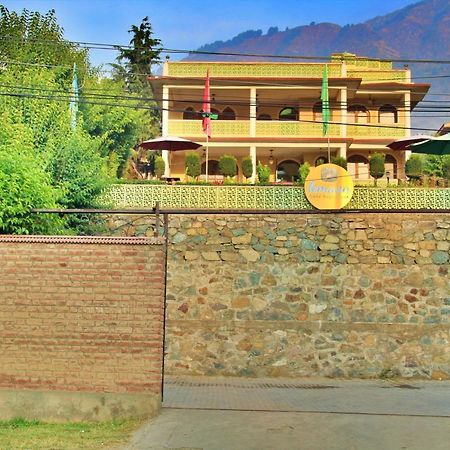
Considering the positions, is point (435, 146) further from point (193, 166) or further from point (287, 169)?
point (287, 169)

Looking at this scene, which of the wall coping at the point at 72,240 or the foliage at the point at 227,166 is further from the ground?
the foliage at the point at 227,166

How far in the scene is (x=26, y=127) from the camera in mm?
13406

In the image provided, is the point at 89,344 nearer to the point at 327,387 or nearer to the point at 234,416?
the point at 234,416

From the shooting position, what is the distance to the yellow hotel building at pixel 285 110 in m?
29.1

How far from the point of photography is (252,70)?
2958cm

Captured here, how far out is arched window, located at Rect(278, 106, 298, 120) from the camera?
103ft

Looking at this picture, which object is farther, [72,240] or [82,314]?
[72,240]

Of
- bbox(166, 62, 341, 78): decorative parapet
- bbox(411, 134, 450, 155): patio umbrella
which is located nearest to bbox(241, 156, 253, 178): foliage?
bbox(166, 62, 341, 78): decorative parapet

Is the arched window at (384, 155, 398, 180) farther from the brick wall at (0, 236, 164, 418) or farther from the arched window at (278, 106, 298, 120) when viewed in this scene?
the brick wall at (0, 236, 164, 418)

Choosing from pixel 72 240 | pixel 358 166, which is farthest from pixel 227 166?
pixel 72 240

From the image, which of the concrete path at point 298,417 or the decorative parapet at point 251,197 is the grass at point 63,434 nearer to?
the concrete path at point 298,417

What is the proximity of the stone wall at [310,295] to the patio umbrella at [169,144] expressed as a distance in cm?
687

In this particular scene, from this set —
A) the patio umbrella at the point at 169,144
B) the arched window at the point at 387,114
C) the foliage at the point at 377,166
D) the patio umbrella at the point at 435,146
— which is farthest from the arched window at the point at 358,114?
the patio umbrella at the point at 435,146

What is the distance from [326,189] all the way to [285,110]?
16870 millimetres
